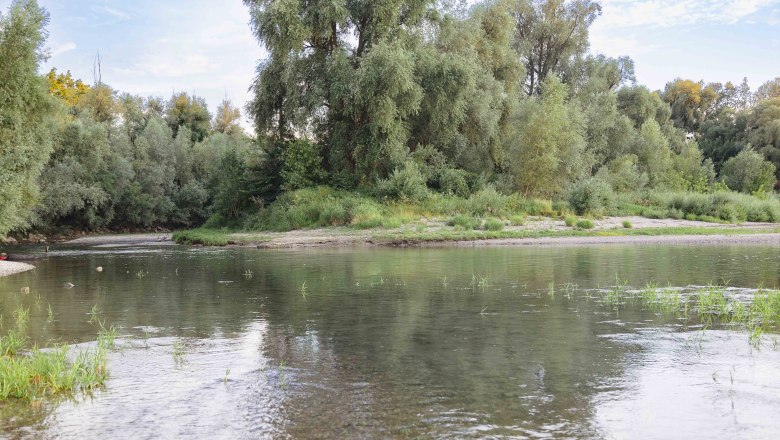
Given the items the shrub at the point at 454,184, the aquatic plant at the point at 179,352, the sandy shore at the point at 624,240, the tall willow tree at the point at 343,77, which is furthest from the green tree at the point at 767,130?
the aquatic plant at the point at 179,352

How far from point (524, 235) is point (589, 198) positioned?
347 inches

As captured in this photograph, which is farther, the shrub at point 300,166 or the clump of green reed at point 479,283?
the shrub at point 300,166

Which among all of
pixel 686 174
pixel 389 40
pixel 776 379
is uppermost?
pixel 389 40

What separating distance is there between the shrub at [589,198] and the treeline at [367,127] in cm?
14

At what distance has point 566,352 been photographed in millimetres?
10023

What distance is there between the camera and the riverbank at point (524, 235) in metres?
35.1

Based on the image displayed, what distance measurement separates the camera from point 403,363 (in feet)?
31.3

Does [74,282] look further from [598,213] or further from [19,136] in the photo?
[598,213]

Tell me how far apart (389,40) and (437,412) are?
4279 centimetres

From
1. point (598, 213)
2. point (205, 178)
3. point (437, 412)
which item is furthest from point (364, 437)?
point (205, 178)

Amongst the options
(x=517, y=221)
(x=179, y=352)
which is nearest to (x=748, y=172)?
(x=517, y=221)

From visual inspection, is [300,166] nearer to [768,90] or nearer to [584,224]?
[584,224]

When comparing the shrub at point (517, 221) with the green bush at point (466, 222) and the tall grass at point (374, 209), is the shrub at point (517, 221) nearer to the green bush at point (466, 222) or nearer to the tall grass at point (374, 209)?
the tall grass at point (374, 209)

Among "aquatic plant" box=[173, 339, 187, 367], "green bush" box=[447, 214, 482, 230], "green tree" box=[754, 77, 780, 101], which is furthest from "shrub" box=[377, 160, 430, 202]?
"green tree" box=[754, 77, 780, 101]
